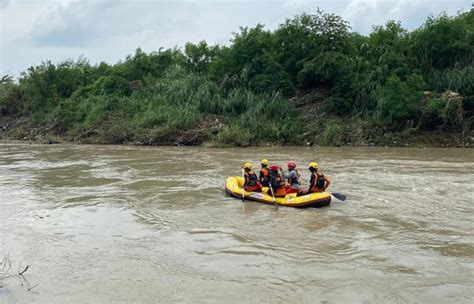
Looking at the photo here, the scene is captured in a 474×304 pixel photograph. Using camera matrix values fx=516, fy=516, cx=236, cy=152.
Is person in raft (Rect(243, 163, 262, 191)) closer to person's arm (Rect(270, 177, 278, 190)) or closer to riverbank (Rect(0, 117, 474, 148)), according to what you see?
person's arm (Rect(270, 177, 278, 190))

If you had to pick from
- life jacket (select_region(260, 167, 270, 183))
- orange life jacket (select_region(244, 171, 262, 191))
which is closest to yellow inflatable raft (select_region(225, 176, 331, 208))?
orange life jacket (select_region(244, 171, 262, 191))

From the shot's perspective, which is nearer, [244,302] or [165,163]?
[244,302]

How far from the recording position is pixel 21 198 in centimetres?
1212

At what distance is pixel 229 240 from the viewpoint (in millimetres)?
8281

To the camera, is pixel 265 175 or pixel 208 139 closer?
pixel 265 175

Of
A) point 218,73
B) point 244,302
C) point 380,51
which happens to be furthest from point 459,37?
point 244,302

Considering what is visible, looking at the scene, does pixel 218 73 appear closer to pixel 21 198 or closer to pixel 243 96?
pixel 243 96

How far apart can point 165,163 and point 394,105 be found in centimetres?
1040

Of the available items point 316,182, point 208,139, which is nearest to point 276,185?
point 316,182

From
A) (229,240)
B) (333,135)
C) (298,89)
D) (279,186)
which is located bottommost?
(229,240)

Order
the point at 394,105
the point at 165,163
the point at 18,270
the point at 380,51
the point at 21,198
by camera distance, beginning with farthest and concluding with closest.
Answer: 1. the point at 380,51
2. the point at 394,105
3. the point at 165,163
4. the point at 21,198
5. the point at 18,270

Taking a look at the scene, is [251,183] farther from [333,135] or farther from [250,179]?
[333,135]

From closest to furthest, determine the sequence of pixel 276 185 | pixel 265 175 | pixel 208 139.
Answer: pixel 276 185
pixel 265 175
pixel 208 139

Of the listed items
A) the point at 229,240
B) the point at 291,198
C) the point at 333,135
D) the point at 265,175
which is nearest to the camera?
the point at 229,240
